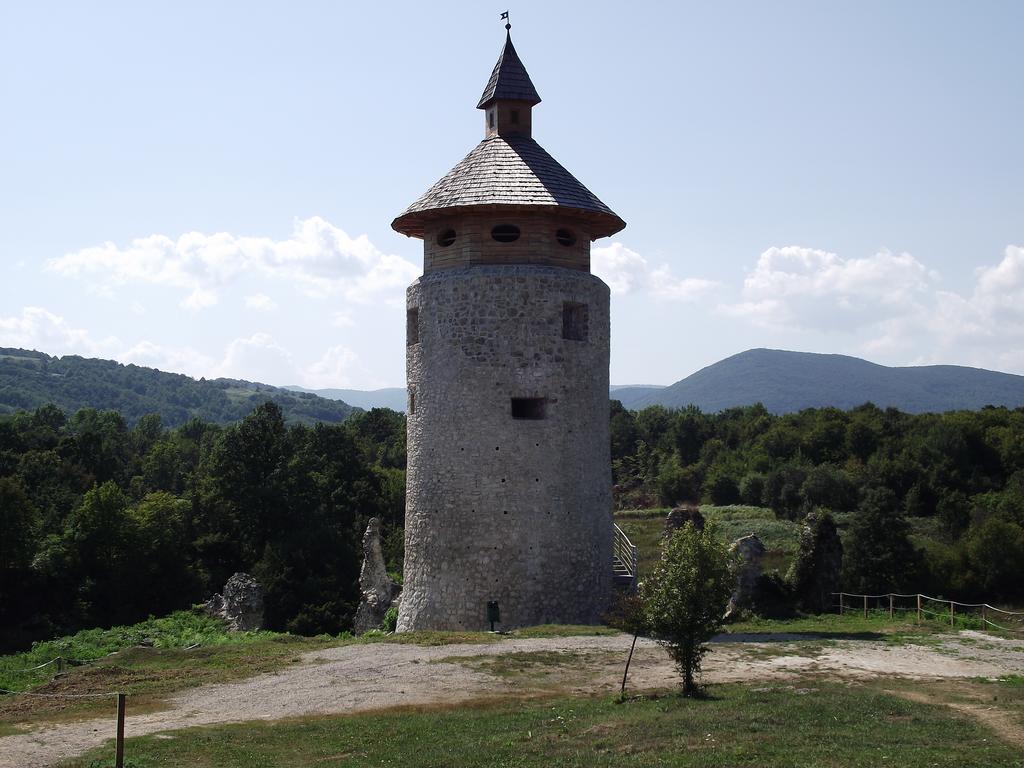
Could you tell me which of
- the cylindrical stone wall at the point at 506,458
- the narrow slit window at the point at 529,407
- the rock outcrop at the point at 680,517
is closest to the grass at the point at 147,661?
the cylindrical stone wall at the point at 506,458

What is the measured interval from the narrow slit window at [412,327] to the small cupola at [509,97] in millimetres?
4871

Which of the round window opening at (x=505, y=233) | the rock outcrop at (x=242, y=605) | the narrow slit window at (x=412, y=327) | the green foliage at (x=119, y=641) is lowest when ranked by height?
the green foliage at (x=119, y=641)

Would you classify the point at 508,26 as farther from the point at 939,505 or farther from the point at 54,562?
the point at 939,505

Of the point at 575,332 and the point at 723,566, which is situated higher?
the point at 575,332

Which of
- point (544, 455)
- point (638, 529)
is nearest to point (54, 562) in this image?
point (544, 455)

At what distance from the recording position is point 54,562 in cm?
3391

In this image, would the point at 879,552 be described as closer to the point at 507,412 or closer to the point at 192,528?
the point at 507,412

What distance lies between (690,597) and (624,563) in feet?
37.1

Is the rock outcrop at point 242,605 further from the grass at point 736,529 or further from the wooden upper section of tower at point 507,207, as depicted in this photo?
the grass at point 736,529

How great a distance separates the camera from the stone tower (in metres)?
21.8

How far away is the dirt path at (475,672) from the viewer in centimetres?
1457

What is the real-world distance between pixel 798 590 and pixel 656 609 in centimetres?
1056

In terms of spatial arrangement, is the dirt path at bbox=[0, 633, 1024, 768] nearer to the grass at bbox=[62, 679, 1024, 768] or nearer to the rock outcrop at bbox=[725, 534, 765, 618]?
the grass at bbox=[62, 679, 1024, 768]

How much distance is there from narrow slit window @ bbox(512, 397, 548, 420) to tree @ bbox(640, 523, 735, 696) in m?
7.63
